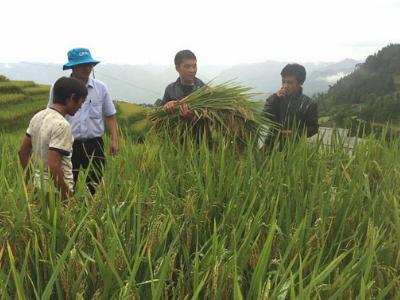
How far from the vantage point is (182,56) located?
331cm

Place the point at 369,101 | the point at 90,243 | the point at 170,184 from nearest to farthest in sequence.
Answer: the point at 90,243, the point at 170,184, the point at 369,101

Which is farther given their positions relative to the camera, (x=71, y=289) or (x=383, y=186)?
(x=383, y=186)

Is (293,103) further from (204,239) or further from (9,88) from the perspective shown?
(9,88)

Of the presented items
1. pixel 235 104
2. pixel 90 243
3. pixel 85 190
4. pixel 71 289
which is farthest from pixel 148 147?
pixel 71 289

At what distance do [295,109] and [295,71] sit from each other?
297 millimetres

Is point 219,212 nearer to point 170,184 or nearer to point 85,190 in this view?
point 170,184

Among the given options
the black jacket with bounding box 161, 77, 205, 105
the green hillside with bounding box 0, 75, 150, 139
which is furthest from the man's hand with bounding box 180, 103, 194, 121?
the green hillside with bounding box 0, 75, 150, 139

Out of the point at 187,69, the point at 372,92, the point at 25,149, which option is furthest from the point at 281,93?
the point at 372,92

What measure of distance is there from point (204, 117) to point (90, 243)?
170 centimetres

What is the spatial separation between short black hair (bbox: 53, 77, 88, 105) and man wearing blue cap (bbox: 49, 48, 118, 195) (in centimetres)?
84

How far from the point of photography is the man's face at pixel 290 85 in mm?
3295

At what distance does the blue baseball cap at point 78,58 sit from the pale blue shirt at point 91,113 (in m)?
0.23

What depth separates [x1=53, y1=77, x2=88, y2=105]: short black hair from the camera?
7.88ft

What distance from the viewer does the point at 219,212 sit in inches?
71.6
